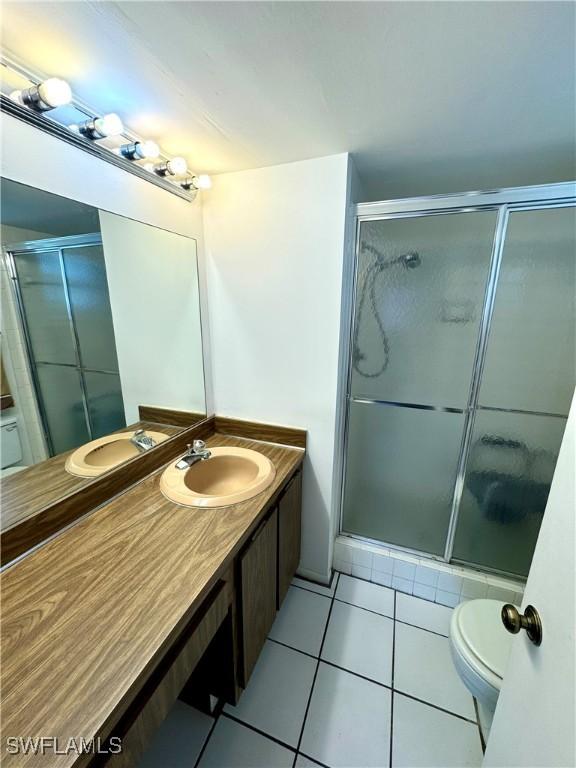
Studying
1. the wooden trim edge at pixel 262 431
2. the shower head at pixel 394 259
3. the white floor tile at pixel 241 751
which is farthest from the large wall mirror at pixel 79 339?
the white floor tile at pixel 241 751

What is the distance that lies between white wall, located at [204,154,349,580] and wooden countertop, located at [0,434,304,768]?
0.56 metres

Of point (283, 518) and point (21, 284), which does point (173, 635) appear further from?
point (21, 284)

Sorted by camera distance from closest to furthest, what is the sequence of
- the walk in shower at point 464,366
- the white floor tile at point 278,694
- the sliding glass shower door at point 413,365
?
the white floor tile at point 278,694
the walk in shower at point 464,366
the sliding glass shower door at point 413,365

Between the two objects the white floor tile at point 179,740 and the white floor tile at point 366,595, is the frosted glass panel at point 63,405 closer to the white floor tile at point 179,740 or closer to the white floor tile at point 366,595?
the white floor tile at point 179,740

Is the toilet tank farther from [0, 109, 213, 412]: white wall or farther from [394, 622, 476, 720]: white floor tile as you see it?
[394, 622, 476, 720]: white floor tile

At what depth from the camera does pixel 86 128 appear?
898 millimetres

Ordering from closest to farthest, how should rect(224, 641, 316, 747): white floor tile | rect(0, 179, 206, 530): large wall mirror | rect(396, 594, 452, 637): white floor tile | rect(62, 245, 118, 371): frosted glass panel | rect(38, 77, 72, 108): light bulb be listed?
1. rect(38, 77, 72, 108): light bulb
2. rect(0, 179, 206, 530): large wall mirror
3. rect(62, 245, 118, 371): frosted glass panel
4. rect(224, 641, 316, 747): white floor tile
5. rect(396, 594, 452, 637): white floor tile

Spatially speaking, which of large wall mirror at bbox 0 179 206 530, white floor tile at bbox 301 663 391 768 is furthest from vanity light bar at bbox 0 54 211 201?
white floor tile at bbox 301 663 391 768

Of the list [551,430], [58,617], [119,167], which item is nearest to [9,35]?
[119,167]

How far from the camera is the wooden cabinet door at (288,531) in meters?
1.34

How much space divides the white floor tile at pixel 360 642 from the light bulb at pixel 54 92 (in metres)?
2.20

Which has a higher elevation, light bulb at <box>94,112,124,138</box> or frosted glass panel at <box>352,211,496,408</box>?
light bulb at <box>94,112,124,138</box>

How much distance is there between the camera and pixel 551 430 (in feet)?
4.42

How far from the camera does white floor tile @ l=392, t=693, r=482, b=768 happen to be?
1047 mm
